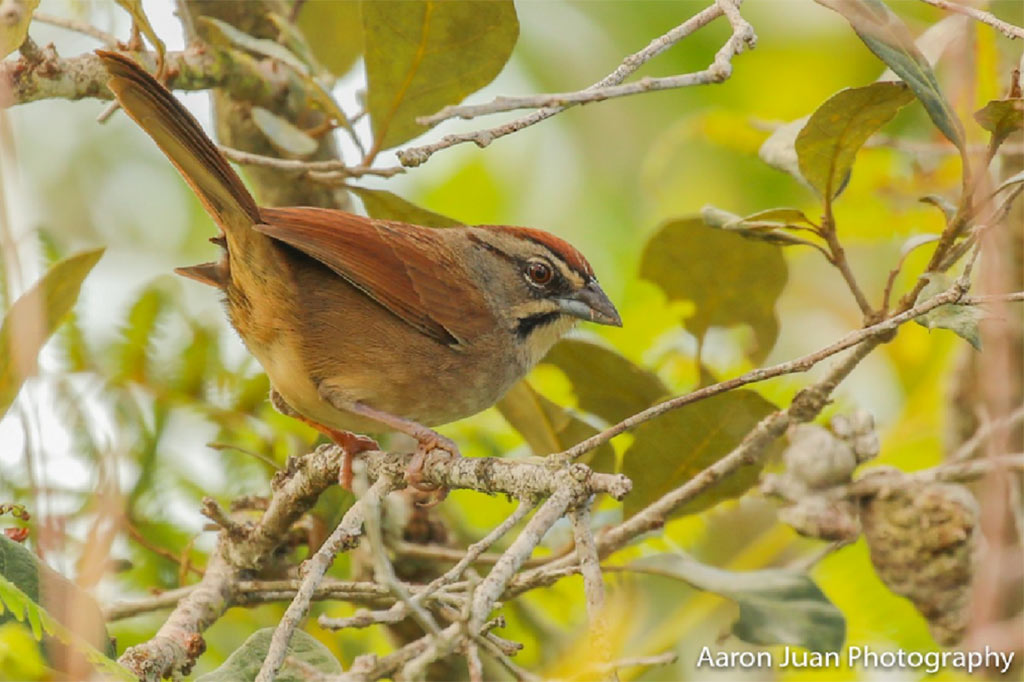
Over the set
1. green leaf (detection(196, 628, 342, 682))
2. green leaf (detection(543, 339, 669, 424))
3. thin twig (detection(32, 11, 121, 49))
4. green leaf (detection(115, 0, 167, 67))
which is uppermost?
thin twig (detection(32, 11, 121, 49))

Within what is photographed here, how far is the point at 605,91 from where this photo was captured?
245 cm

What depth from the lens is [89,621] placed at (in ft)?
8.12

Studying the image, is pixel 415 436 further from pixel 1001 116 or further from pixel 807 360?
pixel 1001 116

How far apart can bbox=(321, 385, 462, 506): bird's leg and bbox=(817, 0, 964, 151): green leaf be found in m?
1.42

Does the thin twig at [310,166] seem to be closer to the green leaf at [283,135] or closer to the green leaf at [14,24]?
the green leaf at [283,135]

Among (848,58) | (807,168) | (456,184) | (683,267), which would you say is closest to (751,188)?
(848,58)

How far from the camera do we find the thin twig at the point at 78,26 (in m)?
3.55

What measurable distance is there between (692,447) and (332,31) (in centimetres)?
215

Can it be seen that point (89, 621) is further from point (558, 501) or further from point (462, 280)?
point (462, 280)

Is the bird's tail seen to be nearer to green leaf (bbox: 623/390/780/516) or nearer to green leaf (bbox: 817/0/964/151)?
green leaf (bbox: 623/390/780/516)

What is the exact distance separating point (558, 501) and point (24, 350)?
48.6 inches

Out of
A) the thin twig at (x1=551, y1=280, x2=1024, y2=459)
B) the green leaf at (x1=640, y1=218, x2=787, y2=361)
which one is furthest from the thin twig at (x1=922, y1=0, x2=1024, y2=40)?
the green leaf at (x1=640, y1=218, x2=787, y2=361)

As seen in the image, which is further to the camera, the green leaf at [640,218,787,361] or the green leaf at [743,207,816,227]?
the green leaf at [640,218,787,361]

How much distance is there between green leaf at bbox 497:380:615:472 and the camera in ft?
12.2
